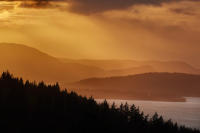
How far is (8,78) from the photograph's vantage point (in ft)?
426

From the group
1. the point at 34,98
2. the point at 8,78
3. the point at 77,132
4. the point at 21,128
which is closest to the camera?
the point at 21,128

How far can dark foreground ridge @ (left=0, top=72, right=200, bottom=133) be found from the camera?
10656 centimetres

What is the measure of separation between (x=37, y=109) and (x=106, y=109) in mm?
20303

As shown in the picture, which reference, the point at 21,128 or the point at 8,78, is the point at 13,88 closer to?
the point at 8,78

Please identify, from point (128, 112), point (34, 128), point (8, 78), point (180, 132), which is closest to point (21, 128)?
point (34, 128)

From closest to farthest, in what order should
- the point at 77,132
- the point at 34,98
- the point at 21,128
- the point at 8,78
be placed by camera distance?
the point at 21,128 → the point at 77,132 → the point at 34,98 → the point at 8,78

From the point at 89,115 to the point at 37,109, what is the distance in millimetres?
13518

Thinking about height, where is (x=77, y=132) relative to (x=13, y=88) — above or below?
below

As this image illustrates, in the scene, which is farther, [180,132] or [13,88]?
[180,132]

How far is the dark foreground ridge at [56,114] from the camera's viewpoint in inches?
4195

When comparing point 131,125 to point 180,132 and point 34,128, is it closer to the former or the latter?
point 180,132

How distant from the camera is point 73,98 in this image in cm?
13400

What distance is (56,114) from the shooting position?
117250 millimetres

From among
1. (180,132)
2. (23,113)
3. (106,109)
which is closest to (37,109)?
(23,113)
